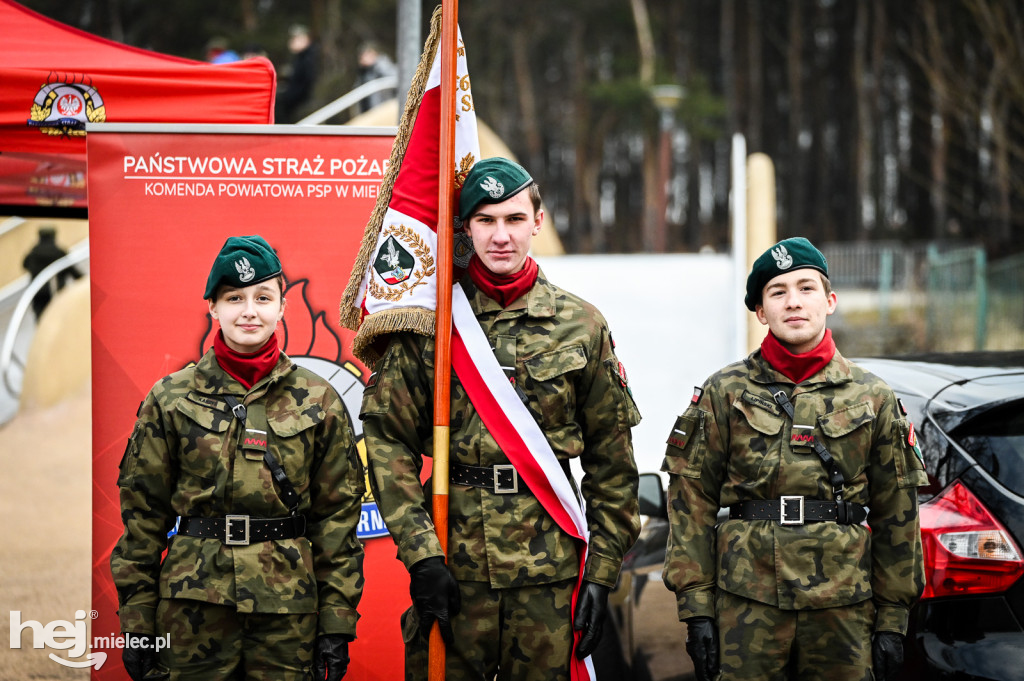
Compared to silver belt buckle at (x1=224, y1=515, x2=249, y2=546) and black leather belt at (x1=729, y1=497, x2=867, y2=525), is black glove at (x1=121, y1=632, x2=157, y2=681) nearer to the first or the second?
silver belt buckle at (x1=224, y1=515, x2=249, y2=546)

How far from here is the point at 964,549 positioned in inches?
112

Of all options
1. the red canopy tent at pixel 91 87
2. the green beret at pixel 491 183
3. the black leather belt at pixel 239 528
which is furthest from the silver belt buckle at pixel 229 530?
the red canopy tent at pixel 91 87

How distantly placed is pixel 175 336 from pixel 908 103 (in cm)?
3859

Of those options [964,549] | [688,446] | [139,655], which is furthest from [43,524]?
[964,549]

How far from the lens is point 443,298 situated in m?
2.93

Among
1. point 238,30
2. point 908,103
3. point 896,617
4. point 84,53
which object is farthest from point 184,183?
point 908,103

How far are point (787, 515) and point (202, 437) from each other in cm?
171

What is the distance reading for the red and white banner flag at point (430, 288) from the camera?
289 centimetres

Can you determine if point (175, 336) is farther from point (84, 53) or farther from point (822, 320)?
point (822, 320)

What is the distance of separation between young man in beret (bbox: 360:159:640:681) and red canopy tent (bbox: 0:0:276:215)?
1814mm

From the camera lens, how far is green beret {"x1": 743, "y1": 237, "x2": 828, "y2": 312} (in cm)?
295

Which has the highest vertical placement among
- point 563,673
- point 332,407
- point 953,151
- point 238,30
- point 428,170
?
point 238,30

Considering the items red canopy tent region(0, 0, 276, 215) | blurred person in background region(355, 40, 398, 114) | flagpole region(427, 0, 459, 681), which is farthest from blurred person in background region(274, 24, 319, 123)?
flagpole region(427, 0, 459, 681)

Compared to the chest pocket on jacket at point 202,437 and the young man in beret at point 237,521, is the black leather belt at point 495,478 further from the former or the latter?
the chest pocket on jacket at point 202,437
